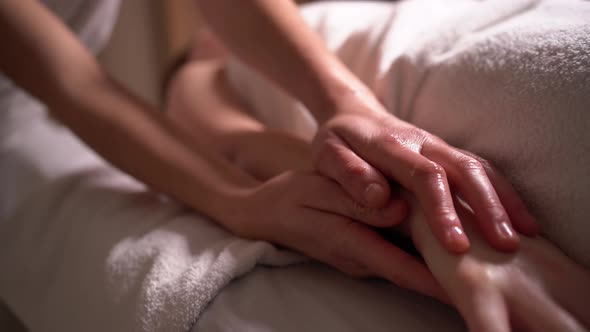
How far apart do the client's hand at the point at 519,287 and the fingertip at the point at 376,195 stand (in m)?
0.06

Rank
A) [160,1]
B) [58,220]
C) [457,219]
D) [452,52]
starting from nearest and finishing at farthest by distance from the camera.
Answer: [457,219]
[452,52]
[58,220]
[160,1]

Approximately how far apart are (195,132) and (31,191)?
228 mm

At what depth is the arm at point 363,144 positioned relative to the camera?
14.5 inches

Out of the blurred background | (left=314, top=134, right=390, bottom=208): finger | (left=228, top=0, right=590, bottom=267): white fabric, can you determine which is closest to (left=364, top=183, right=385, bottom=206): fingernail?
(left=314, top=134, right=390, bottom=208): finger

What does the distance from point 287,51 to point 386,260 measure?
29 cm

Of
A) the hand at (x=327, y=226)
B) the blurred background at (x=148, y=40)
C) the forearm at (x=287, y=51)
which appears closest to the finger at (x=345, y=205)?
the hand at (x=327, y=226)

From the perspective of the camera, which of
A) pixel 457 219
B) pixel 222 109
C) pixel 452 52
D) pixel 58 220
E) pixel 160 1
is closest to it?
pixel 457 219

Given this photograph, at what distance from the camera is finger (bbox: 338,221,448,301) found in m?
0.40

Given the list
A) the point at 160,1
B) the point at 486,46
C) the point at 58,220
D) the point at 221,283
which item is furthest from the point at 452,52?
the point at 160,1

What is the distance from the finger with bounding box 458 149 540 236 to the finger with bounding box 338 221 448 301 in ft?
0.26

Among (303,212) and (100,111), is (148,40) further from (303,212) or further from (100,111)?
(303,212)

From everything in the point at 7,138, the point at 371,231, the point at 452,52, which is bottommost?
the point at 7,138

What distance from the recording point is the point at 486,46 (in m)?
0.45

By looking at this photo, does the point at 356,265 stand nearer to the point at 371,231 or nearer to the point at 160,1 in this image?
the point at 371,231
